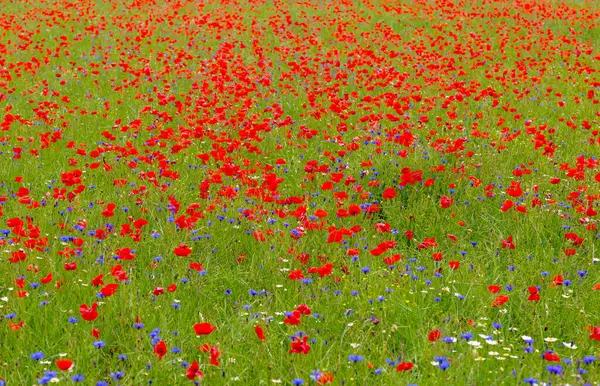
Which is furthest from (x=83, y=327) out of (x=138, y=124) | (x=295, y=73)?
(x=295, y=73)

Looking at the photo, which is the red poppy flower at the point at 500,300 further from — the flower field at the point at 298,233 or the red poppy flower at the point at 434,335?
the red poppy flower at the point at 434,335

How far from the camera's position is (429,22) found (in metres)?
15.0

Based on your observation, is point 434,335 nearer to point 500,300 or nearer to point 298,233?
point 500,300

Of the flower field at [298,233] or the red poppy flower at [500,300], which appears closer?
the flower field at [298,233]

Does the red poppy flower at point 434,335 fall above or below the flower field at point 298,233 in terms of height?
above

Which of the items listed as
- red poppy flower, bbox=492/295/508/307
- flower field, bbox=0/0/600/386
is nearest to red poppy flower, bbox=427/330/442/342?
flower field, bbox=0/0/600/386

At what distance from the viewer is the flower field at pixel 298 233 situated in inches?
130

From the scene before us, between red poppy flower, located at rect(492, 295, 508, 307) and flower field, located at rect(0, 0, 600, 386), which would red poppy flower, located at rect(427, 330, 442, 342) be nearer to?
flower field, located at rect(0, 0, 600, 386)

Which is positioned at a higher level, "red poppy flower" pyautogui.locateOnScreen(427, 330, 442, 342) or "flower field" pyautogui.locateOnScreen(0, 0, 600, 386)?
"red poppy flower" pyautogui.locateOnScreen(427, 330, 442, 342)

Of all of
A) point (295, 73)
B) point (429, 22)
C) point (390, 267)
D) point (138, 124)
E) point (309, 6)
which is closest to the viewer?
point (390, 267)

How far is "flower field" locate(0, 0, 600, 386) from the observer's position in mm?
3297

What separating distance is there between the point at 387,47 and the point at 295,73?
2.83m

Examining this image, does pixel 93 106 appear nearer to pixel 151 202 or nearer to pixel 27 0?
pixel 151 202

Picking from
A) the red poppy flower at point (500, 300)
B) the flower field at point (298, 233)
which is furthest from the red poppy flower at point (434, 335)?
the red poppy flower at point (500, 300)
